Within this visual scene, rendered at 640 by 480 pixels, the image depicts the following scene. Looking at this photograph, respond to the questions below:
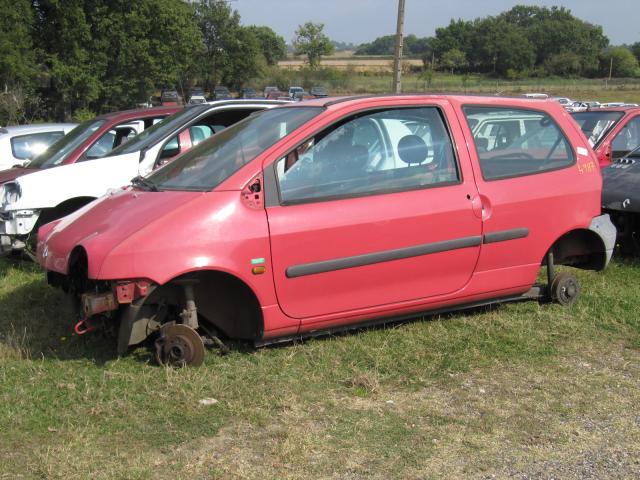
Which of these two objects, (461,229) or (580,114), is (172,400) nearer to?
(461,229)

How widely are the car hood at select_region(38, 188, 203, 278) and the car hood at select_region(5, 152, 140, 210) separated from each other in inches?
91.7

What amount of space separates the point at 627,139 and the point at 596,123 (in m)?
0.47

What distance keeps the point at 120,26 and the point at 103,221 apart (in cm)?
3940

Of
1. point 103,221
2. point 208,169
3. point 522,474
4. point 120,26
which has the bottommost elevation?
point 522,474

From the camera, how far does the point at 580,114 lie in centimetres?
1045

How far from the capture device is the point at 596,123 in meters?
10.0

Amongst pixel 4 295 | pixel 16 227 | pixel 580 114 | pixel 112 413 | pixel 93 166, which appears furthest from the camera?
pixel 580 114

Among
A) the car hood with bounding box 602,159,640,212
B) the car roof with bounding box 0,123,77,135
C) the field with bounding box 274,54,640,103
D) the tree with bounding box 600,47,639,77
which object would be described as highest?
the tree with bounding box 600,47,639,77

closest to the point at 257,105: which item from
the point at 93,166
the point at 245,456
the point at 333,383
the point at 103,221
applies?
the point at 93,166

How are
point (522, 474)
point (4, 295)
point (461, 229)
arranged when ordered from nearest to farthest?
1. point (522, 474)
2. point (461, 229)
3. point (4, 295)

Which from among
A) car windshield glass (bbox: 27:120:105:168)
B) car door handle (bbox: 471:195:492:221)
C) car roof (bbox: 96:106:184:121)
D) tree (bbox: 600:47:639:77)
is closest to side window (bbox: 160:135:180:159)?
car roof (bbox: 96:106:184:121)

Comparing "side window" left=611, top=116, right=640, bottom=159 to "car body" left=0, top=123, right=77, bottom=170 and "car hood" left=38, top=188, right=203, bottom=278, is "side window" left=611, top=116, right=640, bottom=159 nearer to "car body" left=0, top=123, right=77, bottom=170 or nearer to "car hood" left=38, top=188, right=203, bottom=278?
"car hood" left=38, top=188, right=203, bottom=278

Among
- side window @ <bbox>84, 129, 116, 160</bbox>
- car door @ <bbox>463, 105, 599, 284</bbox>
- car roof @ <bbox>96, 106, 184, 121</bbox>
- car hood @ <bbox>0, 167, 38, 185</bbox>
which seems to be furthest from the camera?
car roof @ <bbox>96, 106, 184, 121</bbox>

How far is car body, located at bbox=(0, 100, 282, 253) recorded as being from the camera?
7.07 meters
